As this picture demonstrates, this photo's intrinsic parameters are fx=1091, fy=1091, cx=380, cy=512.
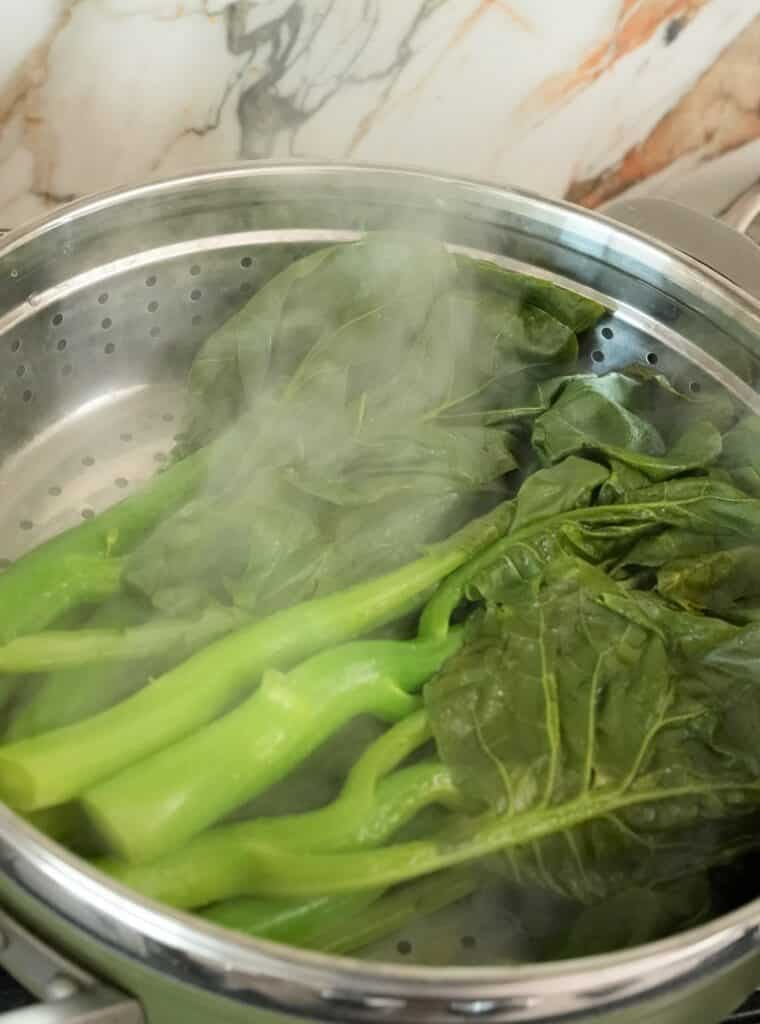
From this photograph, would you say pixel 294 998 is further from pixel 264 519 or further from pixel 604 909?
pixel 264 519

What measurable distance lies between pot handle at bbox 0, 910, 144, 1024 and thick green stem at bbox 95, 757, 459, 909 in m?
0.06

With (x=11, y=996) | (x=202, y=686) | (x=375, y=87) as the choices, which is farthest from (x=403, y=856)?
(x=375, y=87)

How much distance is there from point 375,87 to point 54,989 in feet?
2.83

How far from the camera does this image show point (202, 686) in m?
0.73

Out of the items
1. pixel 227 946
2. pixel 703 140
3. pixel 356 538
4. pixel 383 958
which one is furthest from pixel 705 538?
pixel 703 140

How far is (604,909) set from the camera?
719 mm

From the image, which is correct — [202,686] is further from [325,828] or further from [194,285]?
[194,285]

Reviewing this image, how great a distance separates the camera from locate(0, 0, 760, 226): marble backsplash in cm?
96

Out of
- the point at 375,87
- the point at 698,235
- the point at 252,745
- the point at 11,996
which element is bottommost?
the point at 11,996

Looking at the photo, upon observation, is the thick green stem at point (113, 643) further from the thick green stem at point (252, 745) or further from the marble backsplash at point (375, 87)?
the marble backsplash at point (375, 87)

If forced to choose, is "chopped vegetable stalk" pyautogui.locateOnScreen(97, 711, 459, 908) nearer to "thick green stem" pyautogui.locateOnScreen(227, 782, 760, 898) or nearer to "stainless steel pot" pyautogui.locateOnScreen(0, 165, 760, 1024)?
"thick green stem" pyautogui.locateOnScreen(227, 782, 760, 898)

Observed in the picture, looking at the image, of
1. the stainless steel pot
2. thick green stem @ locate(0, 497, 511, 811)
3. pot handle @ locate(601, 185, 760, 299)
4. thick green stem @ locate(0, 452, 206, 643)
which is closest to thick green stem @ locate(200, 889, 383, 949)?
thick green stem @ locate(0, 497, 511, 811)

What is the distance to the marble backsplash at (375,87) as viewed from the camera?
957 mm

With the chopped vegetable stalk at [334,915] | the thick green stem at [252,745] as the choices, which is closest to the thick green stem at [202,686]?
the thick green stem at [252,745]
